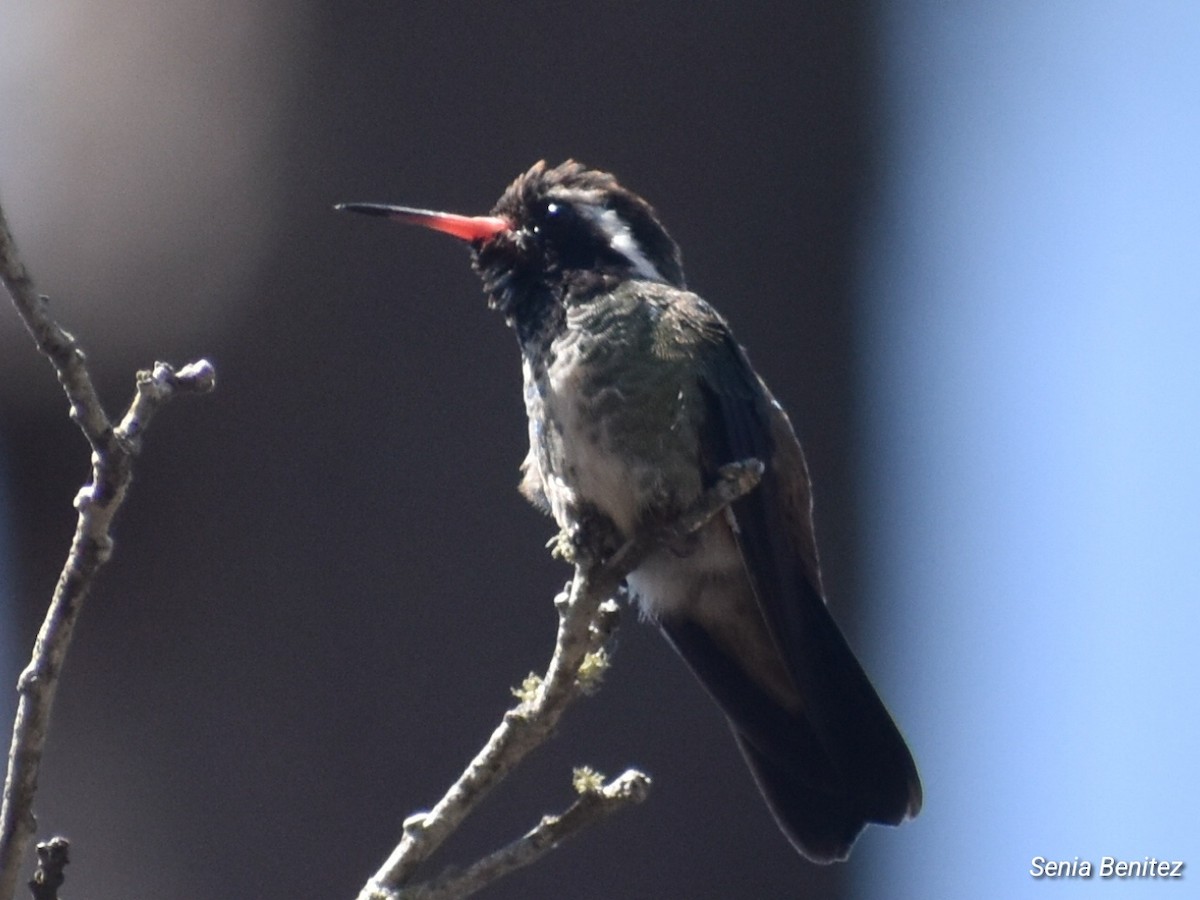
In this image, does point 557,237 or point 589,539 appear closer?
point 589,539

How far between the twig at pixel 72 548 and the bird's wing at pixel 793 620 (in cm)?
140

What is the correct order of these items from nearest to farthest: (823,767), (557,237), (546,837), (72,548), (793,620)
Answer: (72,548) < (546,837) < (793,620) < (823,767) < (557,237)

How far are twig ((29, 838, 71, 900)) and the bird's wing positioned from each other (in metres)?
1.38

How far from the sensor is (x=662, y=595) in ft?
9.41

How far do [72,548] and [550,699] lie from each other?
59 centimetres

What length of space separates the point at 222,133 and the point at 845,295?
1329 millimetres

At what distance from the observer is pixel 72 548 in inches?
51.4

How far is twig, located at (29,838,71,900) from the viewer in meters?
1.37

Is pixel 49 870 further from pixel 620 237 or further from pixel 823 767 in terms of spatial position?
pixel 620 237

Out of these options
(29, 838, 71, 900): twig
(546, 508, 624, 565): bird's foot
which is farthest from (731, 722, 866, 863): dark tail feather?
(29, 838, 71, 900): twig

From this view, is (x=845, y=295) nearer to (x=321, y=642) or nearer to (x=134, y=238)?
(x=321, y=642)

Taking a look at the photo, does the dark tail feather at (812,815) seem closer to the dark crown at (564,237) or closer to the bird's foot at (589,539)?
the bird's foot at (589,539)

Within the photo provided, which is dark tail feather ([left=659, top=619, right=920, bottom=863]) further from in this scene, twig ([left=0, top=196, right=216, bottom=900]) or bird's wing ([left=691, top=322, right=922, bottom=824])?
twig ([left=0, top=196, right=216, bottom=900])

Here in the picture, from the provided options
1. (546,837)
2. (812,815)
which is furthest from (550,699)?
(812,815)
